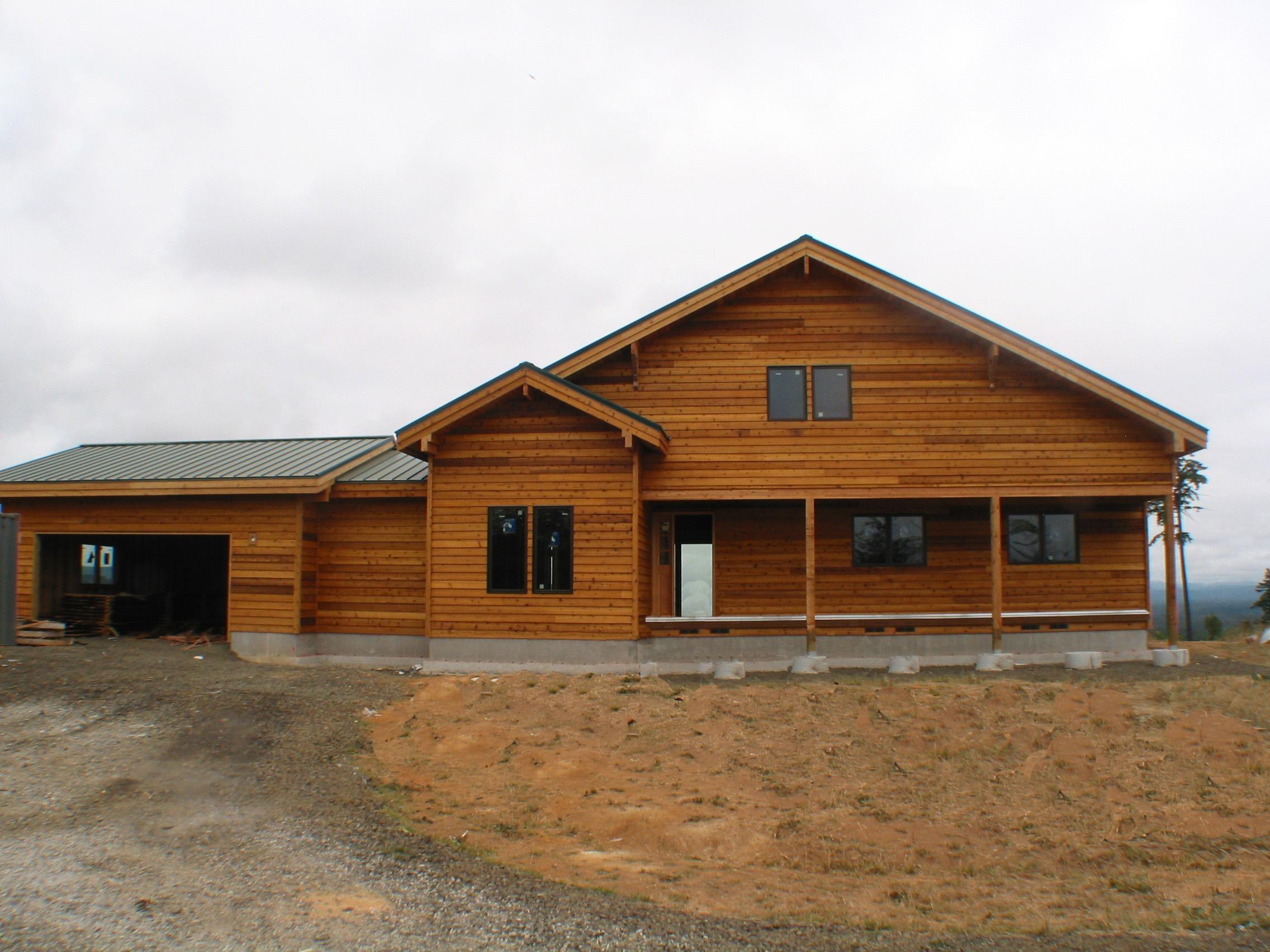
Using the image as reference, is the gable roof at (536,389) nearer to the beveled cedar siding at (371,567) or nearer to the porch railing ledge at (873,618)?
the beveled cedar siding at (371,567)

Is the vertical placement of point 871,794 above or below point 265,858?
below

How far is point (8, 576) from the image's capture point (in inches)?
678

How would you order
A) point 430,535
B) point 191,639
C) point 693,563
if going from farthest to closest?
point 693,563 < point 191,639 < point 430,535

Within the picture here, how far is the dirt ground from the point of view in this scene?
6391mm

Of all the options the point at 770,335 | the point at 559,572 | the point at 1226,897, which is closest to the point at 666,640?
the point at 559,572

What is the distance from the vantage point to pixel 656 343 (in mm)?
18516

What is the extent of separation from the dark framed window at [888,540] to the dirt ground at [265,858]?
5980 millimetres

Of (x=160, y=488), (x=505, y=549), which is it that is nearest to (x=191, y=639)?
(x=160, y=488)

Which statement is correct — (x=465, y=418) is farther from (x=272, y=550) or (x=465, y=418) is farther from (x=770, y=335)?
(x=770, y=335)

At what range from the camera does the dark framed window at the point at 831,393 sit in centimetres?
1825

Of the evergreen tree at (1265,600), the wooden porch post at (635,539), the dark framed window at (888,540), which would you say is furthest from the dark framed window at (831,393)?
the evergreen tree at (1265,600)

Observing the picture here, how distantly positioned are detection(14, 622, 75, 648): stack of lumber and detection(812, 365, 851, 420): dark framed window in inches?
603

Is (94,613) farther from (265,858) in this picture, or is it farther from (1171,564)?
(1171,564)

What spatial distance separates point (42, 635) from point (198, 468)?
14.1 ft
